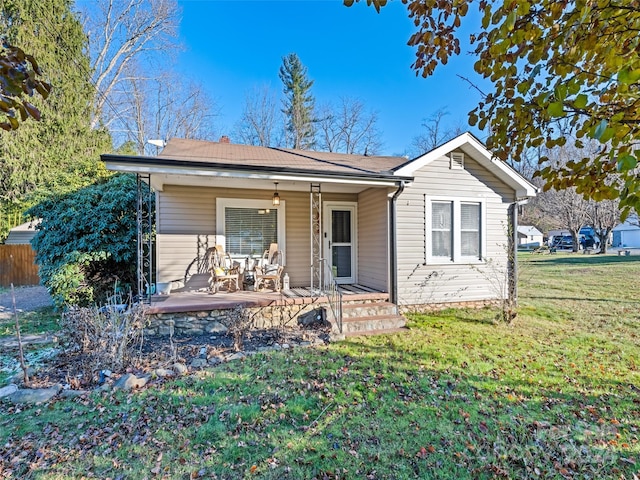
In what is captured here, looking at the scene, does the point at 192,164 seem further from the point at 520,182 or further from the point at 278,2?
the point at 278,2

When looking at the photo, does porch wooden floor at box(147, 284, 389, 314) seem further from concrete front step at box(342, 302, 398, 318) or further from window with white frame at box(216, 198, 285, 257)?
window with white frame at box(216, 198, 285, 257)

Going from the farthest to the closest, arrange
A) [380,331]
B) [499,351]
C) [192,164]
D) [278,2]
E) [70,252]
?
[278,2] → [70,252] → [380,331] → [192,164] → [499,351]

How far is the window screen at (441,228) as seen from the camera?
7.52 m

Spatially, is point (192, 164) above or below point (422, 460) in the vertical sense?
above

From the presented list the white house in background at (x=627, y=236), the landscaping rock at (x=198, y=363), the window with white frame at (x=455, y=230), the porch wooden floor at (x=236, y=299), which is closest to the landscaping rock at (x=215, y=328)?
the porch wooden floor at (x=236, y=299)

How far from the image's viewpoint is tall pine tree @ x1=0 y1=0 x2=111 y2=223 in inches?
547

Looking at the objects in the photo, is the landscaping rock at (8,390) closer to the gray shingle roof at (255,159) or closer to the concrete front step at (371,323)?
the gray shingle roof at (255,159)

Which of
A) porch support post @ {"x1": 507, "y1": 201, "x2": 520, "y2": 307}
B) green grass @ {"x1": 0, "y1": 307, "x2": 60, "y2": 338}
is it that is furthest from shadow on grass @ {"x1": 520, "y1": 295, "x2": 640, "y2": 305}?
green grass @ {"x1": 0, "y1": 307, "x2": 60, "y2": 338}

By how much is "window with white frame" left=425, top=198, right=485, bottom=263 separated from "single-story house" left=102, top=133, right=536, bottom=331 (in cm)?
2

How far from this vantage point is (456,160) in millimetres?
7613

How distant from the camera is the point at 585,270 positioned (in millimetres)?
14961

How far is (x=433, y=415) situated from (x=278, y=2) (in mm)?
13112

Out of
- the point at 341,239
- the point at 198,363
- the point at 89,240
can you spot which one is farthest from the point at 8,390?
the point at 341,239

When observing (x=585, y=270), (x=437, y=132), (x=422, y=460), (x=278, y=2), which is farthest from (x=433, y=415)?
(x=437, y=132)
